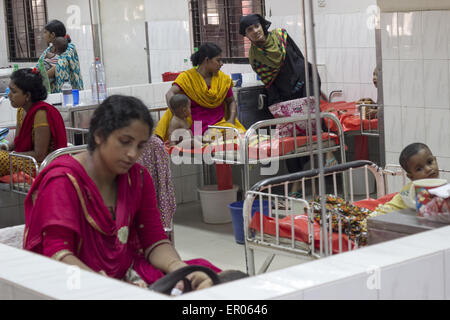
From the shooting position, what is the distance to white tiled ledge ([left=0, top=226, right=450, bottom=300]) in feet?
5.91

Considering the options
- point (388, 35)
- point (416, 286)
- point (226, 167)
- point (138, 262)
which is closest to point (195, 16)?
point (226, 167)

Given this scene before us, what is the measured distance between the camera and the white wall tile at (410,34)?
4531mm

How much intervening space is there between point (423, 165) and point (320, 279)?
149cm

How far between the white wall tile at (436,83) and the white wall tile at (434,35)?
44mm

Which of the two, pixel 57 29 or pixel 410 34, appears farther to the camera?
pixel 57 29

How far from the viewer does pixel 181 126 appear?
545 cm

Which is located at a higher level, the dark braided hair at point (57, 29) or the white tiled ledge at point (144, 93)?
the dark braided hair at point (57, 29)

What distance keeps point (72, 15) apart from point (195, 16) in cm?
123

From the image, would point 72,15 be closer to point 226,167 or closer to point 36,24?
point 36,24

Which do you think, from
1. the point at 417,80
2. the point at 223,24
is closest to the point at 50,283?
the point at 417,80

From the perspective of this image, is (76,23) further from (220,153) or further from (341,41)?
(341,41)

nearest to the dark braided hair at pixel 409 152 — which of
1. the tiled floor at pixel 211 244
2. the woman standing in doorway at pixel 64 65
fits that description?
the tiled floor at pixel 211 244

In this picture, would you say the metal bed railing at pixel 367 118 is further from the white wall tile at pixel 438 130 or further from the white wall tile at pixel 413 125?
the white wall tile at pixel 438 130

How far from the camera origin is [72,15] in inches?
255
